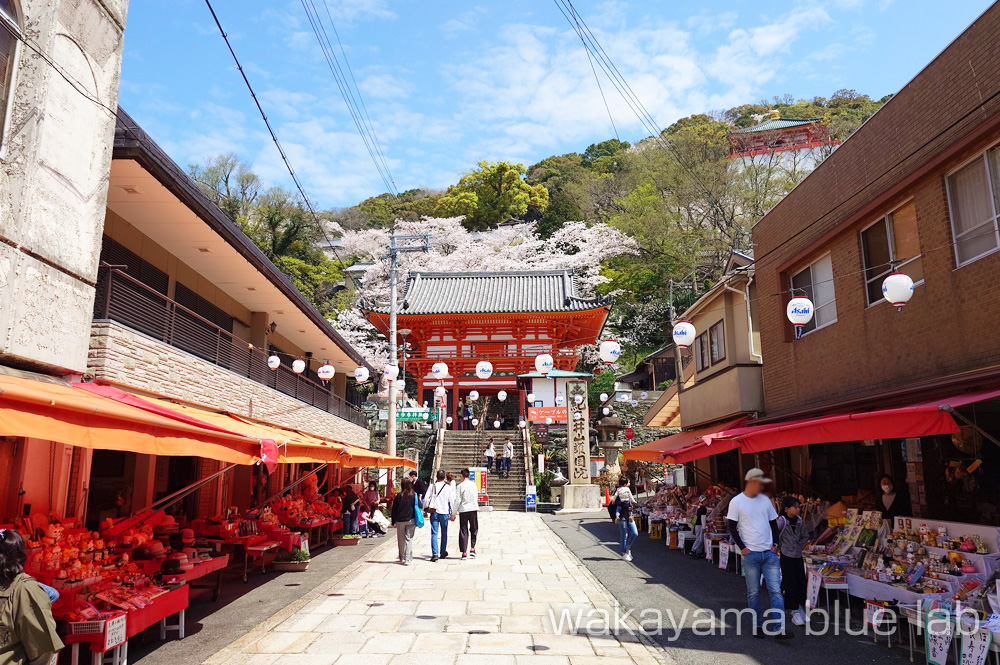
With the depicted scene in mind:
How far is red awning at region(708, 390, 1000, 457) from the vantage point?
6281 millimetres

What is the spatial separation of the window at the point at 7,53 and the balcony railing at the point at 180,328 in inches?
111

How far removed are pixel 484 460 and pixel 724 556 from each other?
672 inches

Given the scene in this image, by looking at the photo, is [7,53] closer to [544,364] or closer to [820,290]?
[820,290]

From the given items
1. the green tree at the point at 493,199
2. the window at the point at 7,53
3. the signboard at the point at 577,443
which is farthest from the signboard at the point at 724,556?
the green tree at the point at 493,199

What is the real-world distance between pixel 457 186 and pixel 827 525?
5163cm

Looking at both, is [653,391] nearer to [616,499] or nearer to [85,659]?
[616,499]

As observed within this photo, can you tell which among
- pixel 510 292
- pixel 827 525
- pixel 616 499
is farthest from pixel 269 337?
pixel 510 292

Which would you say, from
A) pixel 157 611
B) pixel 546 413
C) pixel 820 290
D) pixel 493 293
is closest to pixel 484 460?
pixel 546 413

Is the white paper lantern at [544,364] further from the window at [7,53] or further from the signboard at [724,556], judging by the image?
the window at [7,53]

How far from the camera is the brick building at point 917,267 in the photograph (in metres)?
7.68

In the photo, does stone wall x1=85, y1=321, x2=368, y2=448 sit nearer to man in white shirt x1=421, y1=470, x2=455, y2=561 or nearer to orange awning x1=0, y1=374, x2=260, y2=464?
orange awning x1=0, y1=374, x2=260, y2=464

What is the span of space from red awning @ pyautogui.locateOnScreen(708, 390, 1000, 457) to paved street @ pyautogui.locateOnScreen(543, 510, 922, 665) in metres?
2.10

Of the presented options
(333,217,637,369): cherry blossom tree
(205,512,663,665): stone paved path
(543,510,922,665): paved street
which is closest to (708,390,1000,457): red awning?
(543,510,922,665): paved street

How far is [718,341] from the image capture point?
668 inches
